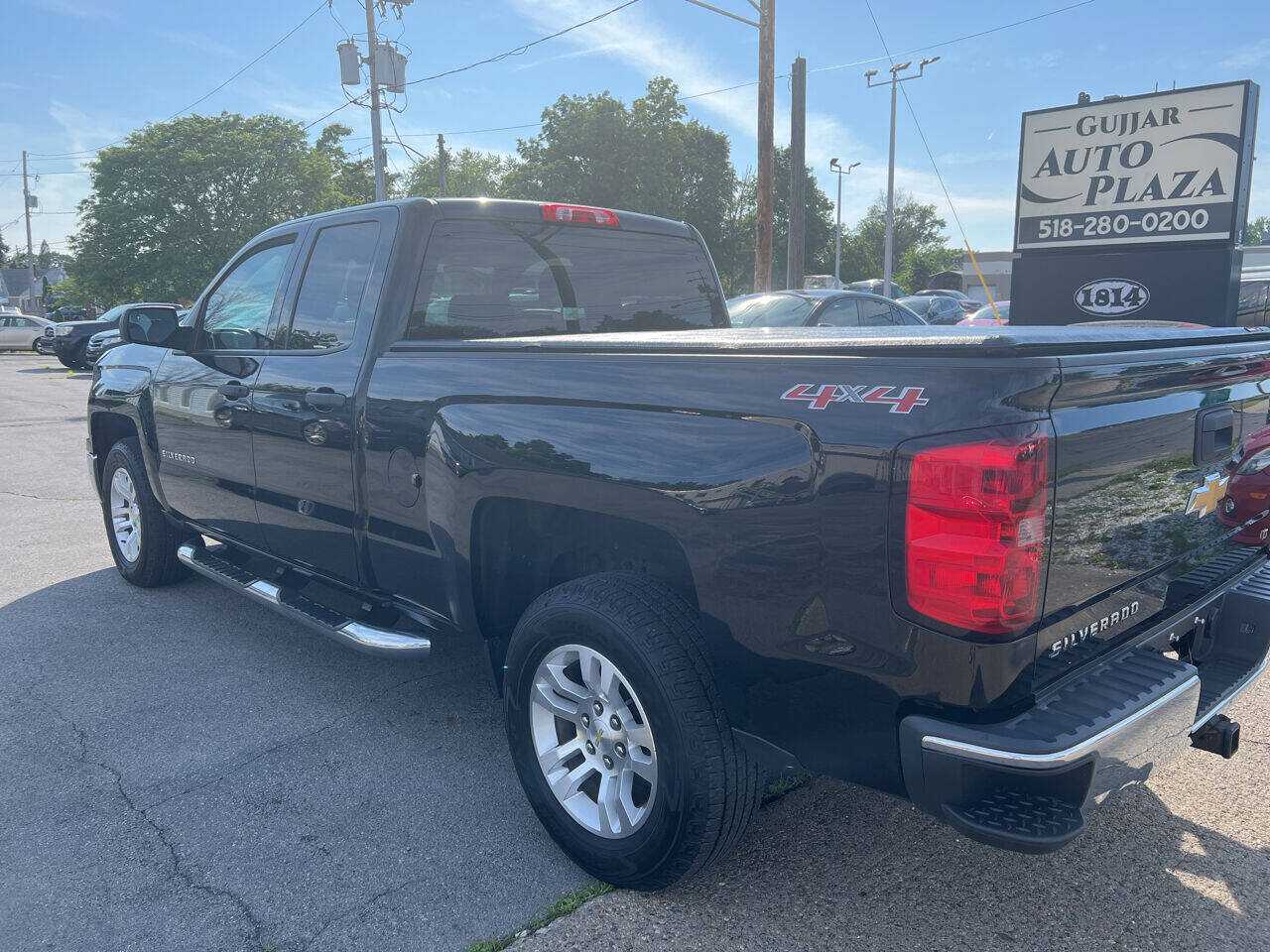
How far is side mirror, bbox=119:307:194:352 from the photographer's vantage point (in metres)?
4.37

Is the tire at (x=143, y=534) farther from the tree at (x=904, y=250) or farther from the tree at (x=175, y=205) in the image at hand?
the tree at (x=904, y=250)

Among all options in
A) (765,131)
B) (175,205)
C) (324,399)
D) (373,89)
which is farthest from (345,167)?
(324,399)

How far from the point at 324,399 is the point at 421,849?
1626 millimetres

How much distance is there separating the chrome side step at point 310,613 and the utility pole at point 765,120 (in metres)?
11.9

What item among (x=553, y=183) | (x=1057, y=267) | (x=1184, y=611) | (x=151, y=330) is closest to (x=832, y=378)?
(x=1184, y=611)

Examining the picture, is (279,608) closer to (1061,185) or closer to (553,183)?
(1061,185)

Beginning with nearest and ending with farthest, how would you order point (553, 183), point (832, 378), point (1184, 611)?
point (832, 378) → point (1184, 611) → point (553, 183)

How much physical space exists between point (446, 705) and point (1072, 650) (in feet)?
8.25

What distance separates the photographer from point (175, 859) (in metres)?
2.72

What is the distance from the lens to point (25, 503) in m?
7.77

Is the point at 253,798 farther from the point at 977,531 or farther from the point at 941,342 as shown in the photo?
the point at 941,342

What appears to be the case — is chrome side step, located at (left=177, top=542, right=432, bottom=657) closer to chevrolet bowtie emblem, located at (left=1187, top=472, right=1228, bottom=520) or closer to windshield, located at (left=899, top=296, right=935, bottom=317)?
chevrolet bowtie emblem, located at (left=1187, top=472, right=1228, bottom=520)

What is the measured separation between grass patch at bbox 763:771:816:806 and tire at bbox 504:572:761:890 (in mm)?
609

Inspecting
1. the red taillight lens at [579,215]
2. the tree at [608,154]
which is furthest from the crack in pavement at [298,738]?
the tree at [608,154]
